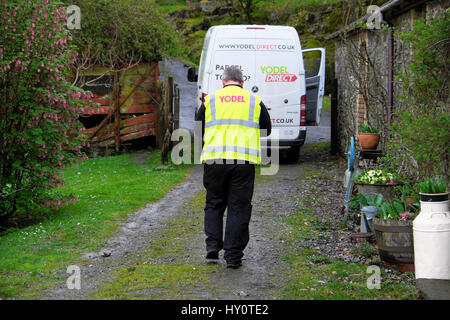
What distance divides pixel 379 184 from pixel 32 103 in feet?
16.1

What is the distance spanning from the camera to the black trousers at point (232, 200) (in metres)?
6.25

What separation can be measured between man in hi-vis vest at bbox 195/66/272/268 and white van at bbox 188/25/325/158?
6195 millimetres

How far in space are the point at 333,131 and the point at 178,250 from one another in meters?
8.97

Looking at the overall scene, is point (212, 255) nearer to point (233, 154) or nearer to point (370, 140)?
point (233, 154)

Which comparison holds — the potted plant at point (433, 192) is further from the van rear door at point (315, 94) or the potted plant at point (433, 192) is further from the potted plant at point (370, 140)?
the van rear door at point (315, 94)

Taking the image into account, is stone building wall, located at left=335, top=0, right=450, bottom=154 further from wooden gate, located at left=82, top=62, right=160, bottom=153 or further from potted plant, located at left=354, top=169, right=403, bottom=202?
wooden gate, located at left=82, top=62, right=160, bottom=153

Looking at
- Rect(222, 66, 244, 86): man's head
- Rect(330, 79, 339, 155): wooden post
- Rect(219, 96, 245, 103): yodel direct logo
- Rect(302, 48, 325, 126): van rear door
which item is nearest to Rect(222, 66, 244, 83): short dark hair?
Rect(222, 66, 244, 86): man's head

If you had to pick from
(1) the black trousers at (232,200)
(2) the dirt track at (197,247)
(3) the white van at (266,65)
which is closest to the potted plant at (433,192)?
(2) the dirt track at (197,247)

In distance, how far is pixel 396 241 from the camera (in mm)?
6109

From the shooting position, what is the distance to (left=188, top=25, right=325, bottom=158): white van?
41.1 ft

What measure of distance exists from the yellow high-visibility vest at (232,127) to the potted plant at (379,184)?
228 cm

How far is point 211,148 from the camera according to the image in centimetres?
629

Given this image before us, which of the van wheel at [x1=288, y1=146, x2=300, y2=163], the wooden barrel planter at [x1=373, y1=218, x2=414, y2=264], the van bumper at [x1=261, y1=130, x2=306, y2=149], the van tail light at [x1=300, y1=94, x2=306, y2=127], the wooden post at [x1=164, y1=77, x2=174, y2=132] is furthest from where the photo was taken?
the wooden post at [x1=164, y1=77, x2=174, y2=132]
